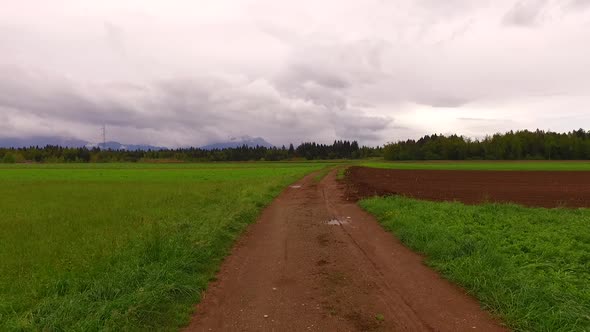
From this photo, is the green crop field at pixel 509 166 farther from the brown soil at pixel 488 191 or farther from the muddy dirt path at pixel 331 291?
the muddy dirt path at pixel 331 291

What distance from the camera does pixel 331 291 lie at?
261 inches

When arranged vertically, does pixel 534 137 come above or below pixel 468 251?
above

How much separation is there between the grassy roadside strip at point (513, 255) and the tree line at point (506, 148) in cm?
13066

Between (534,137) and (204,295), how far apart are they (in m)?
150

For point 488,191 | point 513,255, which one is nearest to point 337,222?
point 513,255

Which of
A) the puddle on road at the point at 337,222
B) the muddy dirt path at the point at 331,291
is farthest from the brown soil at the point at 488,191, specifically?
the muddy dirt path at the point at 331,291

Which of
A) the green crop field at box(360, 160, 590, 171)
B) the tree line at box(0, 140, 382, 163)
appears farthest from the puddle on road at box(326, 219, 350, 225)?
the tree line at box(0, 140, 382, 163)

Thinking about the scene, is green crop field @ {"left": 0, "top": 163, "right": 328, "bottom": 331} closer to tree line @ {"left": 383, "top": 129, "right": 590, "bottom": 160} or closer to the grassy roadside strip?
the grassy roadside strip

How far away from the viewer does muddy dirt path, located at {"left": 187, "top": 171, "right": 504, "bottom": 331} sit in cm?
535

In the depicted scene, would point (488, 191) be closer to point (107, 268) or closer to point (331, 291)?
point (331, 291)

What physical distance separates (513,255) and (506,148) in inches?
5551

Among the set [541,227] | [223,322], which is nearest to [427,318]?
[223,322]

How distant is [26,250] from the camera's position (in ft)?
32.4

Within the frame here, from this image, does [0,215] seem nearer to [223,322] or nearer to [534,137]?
[223,322]
